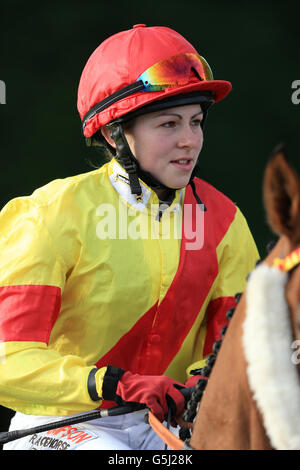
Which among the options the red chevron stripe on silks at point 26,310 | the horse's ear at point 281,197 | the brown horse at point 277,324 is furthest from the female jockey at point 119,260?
the horse's ear at point 281,197

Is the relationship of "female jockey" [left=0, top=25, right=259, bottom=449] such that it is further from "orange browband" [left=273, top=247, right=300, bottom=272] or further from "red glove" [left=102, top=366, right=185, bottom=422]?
"orange browband" [left=273, top=247, right=300, bottom=272]

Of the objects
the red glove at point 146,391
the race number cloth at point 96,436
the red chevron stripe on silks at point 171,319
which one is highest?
the red chevron stripe on silks at point 171,319

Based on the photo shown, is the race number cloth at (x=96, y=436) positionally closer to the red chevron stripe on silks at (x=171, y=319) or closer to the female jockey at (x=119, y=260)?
the female jockey at (x=119, y=260)

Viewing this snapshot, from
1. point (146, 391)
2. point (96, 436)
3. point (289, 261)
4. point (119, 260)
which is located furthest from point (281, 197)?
point (96, 436)

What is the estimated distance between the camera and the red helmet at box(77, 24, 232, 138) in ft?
6.14

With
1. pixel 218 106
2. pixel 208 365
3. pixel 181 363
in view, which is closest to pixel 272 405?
pixel 208 365

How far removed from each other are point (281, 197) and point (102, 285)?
3.09 ft

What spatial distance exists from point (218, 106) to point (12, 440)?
208 cm

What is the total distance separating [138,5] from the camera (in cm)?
327

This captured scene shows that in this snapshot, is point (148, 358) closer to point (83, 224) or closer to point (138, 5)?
point (83, 224)

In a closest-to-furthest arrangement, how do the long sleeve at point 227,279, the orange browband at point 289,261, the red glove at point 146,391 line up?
the orange browband at point 289,261 < the red glove at point 146,391 < the long sleeve at point 227,279

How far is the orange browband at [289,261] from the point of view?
0.97 metres

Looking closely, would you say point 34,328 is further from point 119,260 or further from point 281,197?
point 281,197

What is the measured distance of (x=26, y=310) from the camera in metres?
1.78
